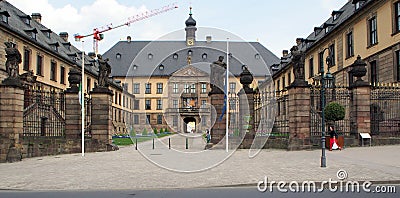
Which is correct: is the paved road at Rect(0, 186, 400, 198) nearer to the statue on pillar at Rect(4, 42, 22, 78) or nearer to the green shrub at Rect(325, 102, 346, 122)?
the statue on pillar at Rect(4, 42, 22, 78)

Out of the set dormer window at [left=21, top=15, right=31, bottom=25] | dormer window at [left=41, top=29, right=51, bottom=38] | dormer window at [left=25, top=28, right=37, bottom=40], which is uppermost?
dormer window at [left=21, top=15, right=31, bottom=25]

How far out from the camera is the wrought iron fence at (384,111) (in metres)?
23.2

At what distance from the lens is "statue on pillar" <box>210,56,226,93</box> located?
80.4 ft

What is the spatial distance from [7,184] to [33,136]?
32.1 feet

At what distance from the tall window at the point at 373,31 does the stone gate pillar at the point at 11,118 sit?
89.3 ft

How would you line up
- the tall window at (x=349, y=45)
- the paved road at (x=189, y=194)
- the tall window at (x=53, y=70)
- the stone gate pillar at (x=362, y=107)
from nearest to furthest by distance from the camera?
the paved road at (x=189, y=194) → the stone gate pillar at (x=362, y=107) → the tall window at (x=349, y=45) → the tall window at (x=53, y=70)

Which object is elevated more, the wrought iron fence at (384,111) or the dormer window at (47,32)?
the dormer window at (47,32)

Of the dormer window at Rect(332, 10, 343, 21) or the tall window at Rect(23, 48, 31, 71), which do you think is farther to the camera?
the dormer window at Rect(332, 10, 343, 21)

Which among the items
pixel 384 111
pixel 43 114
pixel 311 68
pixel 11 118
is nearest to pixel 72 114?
pixel 43 114

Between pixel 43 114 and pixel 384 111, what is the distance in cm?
1958

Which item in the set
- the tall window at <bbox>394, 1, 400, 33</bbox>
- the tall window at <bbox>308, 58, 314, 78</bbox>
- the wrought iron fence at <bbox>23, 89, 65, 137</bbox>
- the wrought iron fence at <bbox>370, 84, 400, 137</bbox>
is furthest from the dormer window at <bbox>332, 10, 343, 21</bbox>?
the wrought iron fence at <bbox>23, 89, 65, 137</bbox>

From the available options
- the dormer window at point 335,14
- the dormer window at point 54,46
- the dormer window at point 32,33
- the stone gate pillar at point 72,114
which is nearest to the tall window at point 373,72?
the dormer window at point 335,14

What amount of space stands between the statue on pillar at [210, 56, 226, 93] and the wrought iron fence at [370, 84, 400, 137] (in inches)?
349

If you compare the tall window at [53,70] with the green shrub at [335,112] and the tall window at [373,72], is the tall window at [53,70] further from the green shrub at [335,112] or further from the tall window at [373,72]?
the green shrub at [335,112]
